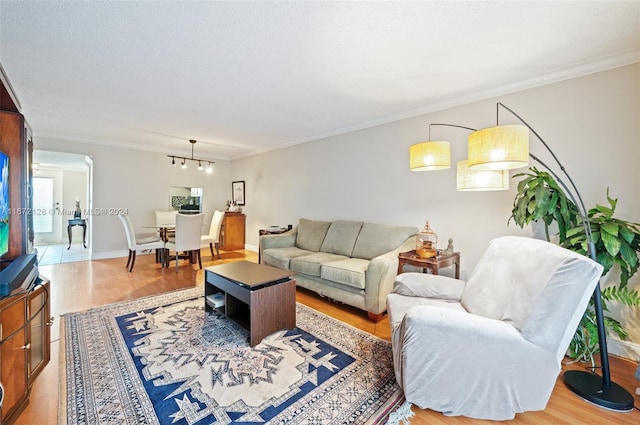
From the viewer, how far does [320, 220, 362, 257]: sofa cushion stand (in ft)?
11.8

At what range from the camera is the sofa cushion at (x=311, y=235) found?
4.01 m

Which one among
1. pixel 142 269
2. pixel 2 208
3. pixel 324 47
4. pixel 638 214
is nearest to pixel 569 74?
pixel 638 214

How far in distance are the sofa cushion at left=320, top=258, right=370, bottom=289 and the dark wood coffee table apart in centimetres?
60

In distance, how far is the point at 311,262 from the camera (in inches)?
127

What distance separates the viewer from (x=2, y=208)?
5.84 ft

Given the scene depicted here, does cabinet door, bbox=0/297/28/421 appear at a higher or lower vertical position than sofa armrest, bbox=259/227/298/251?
lower

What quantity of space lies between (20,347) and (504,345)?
260cm

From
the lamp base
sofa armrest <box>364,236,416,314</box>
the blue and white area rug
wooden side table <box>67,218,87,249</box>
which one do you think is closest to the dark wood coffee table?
the blue and white area rug

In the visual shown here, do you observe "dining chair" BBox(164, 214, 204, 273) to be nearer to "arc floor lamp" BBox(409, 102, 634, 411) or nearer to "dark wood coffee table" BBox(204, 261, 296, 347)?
"dark wood coffee table" BBox(204, 261, 296, 347)

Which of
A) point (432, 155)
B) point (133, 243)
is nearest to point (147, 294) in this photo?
point (133, 243)

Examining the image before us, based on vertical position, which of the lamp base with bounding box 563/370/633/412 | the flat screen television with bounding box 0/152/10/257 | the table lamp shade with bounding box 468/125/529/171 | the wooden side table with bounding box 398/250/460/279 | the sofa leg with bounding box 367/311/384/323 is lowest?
the lamp base with bounding box 563/370/633/412

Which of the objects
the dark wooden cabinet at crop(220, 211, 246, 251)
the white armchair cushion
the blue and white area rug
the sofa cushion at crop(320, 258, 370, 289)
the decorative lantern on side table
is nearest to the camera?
the blue and white area rug

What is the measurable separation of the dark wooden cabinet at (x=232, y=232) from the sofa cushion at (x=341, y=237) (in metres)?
3.06

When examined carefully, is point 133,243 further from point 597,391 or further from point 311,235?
point 597,391
